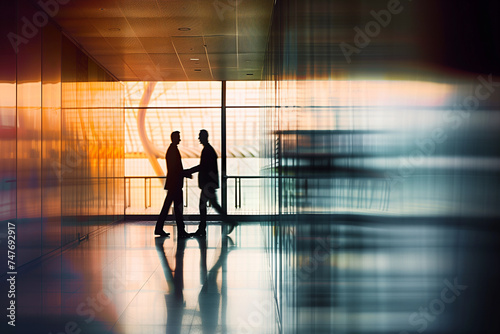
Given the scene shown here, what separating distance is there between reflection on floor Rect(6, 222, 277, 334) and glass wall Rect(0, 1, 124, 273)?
578 mm

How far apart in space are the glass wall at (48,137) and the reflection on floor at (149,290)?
22.8 inches

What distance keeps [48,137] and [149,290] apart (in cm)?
294

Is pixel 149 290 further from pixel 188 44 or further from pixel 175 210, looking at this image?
pixel 188 44

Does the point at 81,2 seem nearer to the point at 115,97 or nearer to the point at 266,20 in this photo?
the point at 266,20

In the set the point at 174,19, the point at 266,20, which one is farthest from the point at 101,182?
the point at 266,20

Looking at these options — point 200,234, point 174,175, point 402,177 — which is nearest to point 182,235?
point 200,234

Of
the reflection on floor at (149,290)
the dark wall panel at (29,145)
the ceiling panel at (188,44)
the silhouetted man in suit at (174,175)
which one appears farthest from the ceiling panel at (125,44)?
the reflection on floor at (149,290)

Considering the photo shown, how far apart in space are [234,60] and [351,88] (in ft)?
25.0

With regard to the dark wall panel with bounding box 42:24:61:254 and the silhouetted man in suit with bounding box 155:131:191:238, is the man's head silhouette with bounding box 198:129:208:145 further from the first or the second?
the dark wall panel with bounding box 42:24:61:254

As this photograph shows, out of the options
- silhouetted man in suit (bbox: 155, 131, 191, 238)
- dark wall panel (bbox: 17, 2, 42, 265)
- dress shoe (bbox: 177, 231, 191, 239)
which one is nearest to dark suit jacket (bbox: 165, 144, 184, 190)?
silhouetted man in suit (bbox: 155, 131, 191, 238)

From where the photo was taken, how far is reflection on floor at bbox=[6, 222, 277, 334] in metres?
3.39

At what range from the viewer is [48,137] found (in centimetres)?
612

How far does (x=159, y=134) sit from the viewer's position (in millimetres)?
18422

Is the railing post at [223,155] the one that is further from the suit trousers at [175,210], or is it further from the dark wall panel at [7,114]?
the dark wall panel at [7,114]
